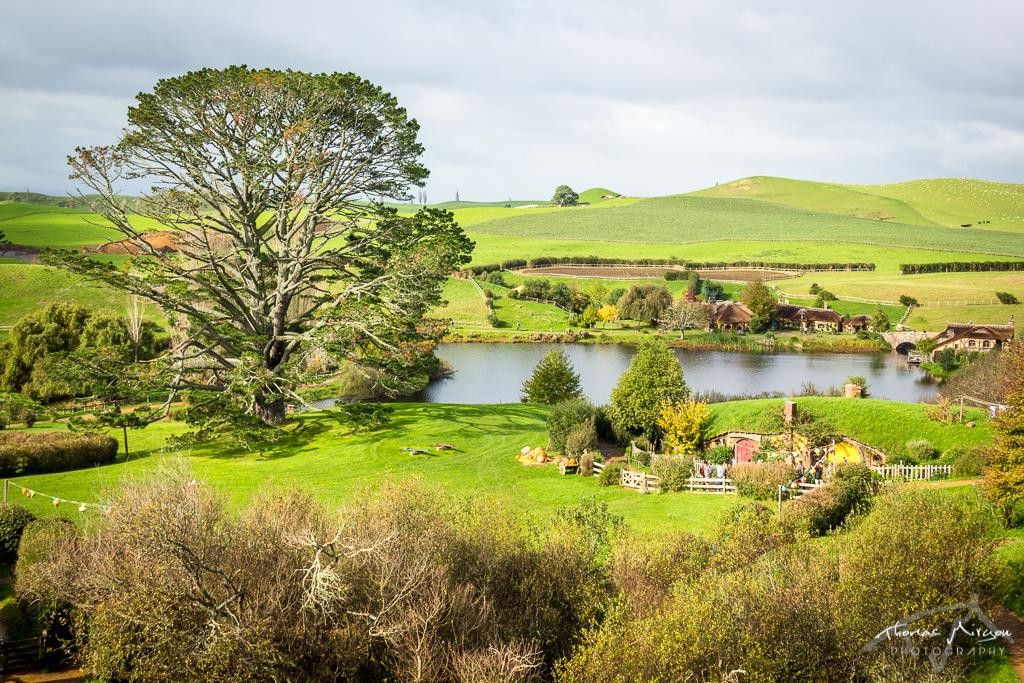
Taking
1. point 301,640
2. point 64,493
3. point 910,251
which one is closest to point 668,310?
point 910,251

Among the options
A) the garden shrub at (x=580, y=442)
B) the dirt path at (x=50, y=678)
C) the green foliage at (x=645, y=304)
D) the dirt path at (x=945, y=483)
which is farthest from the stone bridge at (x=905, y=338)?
the dirt path at (x=50, y=678)

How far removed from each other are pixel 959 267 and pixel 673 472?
11736cm

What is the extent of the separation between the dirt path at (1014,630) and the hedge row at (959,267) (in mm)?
120050

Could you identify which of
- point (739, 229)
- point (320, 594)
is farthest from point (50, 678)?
point (739, 229)

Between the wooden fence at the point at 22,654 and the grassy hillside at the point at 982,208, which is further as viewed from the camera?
the grassy hillside at the point at 982,208

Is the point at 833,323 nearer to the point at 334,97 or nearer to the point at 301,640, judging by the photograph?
the point at 334,97

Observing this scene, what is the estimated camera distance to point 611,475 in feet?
111

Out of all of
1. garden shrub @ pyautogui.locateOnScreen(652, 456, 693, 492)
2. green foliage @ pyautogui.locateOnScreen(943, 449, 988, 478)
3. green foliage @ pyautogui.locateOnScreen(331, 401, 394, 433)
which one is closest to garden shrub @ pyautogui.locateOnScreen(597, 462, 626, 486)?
garden shrub @ pyautogui.locateOnScreen(652, 456, 693, 492)

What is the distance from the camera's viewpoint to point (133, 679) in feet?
57.9

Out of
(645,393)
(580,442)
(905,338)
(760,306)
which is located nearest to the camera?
(580,442)

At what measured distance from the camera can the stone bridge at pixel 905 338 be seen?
96.8 m

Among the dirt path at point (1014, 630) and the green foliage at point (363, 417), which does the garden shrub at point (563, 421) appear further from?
the dirt path at point (1014, 630)

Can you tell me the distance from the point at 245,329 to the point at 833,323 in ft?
278

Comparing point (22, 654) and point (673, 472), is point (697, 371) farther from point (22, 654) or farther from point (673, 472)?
point (22, 654)
